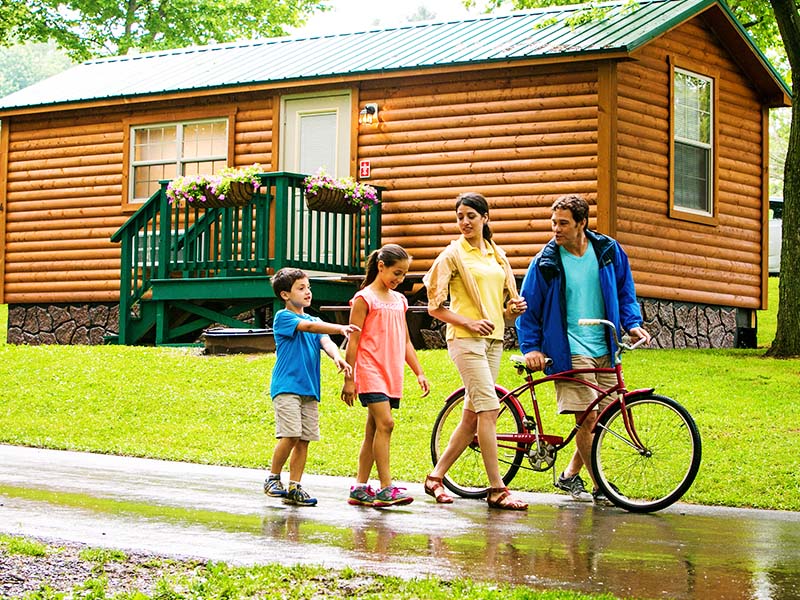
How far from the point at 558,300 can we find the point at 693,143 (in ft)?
36.1

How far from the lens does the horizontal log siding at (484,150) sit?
16.7 m

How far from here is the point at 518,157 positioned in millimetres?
17094

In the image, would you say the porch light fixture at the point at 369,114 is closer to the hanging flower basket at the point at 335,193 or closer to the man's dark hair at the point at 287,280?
the hanging flower basket at the point at 335,193

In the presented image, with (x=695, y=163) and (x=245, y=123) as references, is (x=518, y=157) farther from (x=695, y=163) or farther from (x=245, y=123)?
(x=245, y=123)

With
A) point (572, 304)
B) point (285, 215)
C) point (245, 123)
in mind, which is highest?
point (245, 123)

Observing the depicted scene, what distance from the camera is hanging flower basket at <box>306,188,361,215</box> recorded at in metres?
16.9

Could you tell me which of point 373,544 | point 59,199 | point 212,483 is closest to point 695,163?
point 59,199

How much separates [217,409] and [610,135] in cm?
662

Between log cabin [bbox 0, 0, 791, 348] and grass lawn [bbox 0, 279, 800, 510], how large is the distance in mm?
1971

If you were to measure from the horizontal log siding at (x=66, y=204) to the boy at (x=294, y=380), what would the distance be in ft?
40.3

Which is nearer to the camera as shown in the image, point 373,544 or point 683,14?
point 373,544

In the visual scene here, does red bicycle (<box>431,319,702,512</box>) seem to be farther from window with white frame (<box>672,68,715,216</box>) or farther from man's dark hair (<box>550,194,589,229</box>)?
window with white frame (<box>672,68,715,216</box>)

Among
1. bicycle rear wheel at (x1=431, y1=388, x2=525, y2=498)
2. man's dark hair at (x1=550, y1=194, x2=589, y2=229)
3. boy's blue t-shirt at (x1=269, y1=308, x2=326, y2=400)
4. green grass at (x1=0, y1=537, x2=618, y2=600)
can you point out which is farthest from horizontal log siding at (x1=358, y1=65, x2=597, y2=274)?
green grass at (x1=0, y1=537, x2=618, y2=600)

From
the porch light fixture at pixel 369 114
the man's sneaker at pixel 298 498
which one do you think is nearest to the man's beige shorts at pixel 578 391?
the man's sneaker at pixel 298 498
